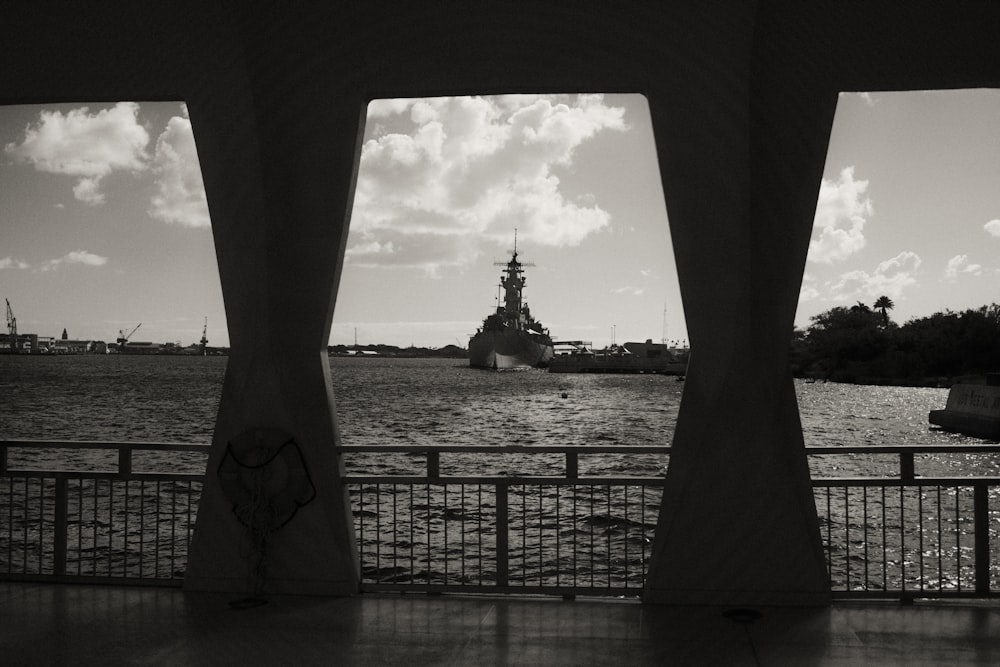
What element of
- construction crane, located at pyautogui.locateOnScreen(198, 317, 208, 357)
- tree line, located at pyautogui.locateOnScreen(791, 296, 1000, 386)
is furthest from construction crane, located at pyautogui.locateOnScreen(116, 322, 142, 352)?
tree line, located at pyautogui.locateOnScreen(791, 296, 1000, 386)

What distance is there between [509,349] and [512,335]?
2.23m

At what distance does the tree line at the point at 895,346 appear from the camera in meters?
46.4

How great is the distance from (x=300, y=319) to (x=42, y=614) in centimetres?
189

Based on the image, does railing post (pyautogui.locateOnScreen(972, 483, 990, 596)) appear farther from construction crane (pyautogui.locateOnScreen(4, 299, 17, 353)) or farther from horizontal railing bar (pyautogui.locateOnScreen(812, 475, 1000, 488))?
construction crane (pyautogui.locateOnScreen(4, 299, 17, 353))

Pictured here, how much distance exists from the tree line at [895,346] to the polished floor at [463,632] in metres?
34.5

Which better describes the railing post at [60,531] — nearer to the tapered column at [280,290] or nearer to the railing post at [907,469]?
the tapered column at [280,290]

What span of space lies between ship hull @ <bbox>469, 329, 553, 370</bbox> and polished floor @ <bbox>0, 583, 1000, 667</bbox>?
7025cm

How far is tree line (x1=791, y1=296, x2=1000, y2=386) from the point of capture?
152ft

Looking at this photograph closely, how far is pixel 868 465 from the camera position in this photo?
24.9 m

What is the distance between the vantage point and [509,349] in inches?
3002

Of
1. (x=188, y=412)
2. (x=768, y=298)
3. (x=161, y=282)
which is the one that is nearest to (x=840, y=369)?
(x=188, y=412)

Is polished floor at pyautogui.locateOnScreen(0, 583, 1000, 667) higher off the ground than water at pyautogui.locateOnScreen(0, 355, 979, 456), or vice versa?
polished floor at pyautogui.locateOnScreen(0, 583, 1000, 667)

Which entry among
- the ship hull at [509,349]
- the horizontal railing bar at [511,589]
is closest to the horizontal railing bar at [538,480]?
the horizontal railing bar at [511,589]

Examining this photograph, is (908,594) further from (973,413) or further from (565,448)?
(973,413)
